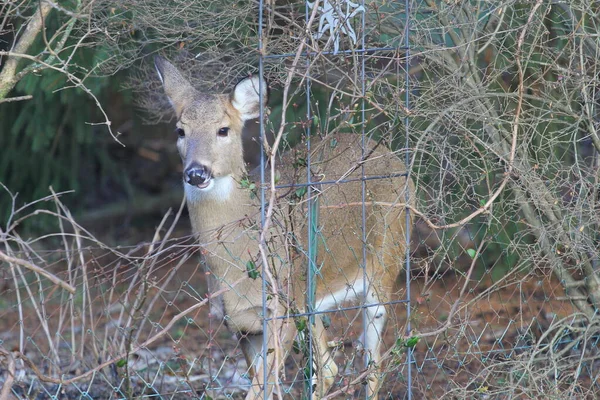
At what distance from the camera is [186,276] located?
9.52 m

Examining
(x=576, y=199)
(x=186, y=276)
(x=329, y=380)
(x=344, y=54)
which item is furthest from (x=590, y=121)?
(x=186, y=276)

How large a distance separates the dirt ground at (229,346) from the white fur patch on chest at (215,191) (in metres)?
0.56

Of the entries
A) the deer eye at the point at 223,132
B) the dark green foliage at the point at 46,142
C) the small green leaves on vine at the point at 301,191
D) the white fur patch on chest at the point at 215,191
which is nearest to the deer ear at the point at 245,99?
the deer eye at the point at 223,132

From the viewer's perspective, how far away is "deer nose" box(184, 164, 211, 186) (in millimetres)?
4996

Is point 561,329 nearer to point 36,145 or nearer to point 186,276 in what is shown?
point 36,145

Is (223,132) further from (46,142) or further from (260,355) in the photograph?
(46,142)

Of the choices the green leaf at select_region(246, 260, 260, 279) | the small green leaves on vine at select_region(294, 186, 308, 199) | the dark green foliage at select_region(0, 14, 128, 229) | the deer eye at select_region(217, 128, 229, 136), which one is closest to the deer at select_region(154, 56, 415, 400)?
the deer eye at select_region(217, 128, 229, 136)

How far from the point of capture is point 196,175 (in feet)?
16.4

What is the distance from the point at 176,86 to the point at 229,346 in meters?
2.42

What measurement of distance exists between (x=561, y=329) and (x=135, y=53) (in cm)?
293

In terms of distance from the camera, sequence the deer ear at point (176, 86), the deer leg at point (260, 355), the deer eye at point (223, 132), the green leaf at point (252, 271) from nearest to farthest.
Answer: the green leaf at point (252, 271)
the deer leg at point (260, 355)
the deer eye at point (223, 132)
the deer ear at point (176, 86)

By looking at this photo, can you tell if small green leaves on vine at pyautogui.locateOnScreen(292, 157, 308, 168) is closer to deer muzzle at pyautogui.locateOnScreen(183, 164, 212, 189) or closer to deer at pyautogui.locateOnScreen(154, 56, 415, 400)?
deer at pyautogui.locateOnScreen(154, 56, 415, 400)

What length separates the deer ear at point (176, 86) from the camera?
17.8 ft

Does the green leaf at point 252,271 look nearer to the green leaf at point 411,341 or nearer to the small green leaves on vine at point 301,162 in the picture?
the small green leaves on vine at point 301,162
